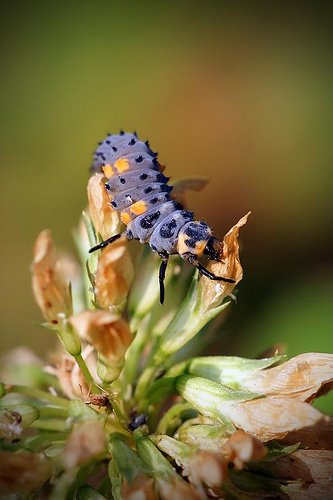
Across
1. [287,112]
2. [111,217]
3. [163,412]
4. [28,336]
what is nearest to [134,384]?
[163,412]

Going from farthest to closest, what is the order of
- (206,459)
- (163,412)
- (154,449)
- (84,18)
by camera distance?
1. (84,18)
2. (163,412)
3. (154,449)
4. (206,459)

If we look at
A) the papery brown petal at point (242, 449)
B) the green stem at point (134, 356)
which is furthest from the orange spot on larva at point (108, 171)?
the papery brown petal at point (242, 449)

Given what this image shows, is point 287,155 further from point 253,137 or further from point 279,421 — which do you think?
point 279,421

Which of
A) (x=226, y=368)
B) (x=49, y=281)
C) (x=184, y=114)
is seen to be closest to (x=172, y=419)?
(x=226, y=368)

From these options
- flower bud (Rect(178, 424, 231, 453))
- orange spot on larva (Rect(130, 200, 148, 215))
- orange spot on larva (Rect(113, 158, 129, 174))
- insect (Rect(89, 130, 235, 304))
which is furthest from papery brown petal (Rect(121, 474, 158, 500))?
orange spot on larva (Rect(113, 158, 129, 174))

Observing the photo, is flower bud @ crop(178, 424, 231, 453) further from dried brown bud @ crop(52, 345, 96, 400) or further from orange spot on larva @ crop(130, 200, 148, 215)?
orange spot on larva @ crop(130, 200, 148, 215)

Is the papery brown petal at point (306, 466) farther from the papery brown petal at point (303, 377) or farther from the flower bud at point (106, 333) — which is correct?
the flower bud at point (106, 333)
